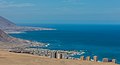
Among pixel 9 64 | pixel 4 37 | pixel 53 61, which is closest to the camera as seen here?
pixel 9 64

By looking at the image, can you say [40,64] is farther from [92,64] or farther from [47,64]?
[92,64]

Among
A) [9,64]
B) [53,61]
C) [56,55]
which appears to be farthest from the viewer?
[56,55]

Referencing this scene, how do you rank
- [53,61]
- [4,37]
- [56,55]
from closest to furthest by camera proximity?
[53,61]
[56,55]
[4,37]

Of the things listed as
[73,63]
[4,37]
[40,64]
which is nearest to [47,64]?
[40,64]

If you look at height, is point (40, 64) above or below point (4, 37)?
above

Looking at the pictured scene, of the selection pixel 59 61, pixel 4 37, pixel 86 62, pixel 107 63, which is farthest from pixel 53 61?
pixel 4 37

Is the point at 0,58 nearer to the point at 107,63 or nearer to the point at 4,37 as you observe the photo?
the point at 107,63

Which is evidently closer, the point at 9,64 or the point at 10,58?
the point at 9,64

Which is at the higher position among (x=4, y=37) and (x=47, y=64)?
(x=47, y=64)

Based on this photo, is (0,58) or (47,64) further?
(0,58)
